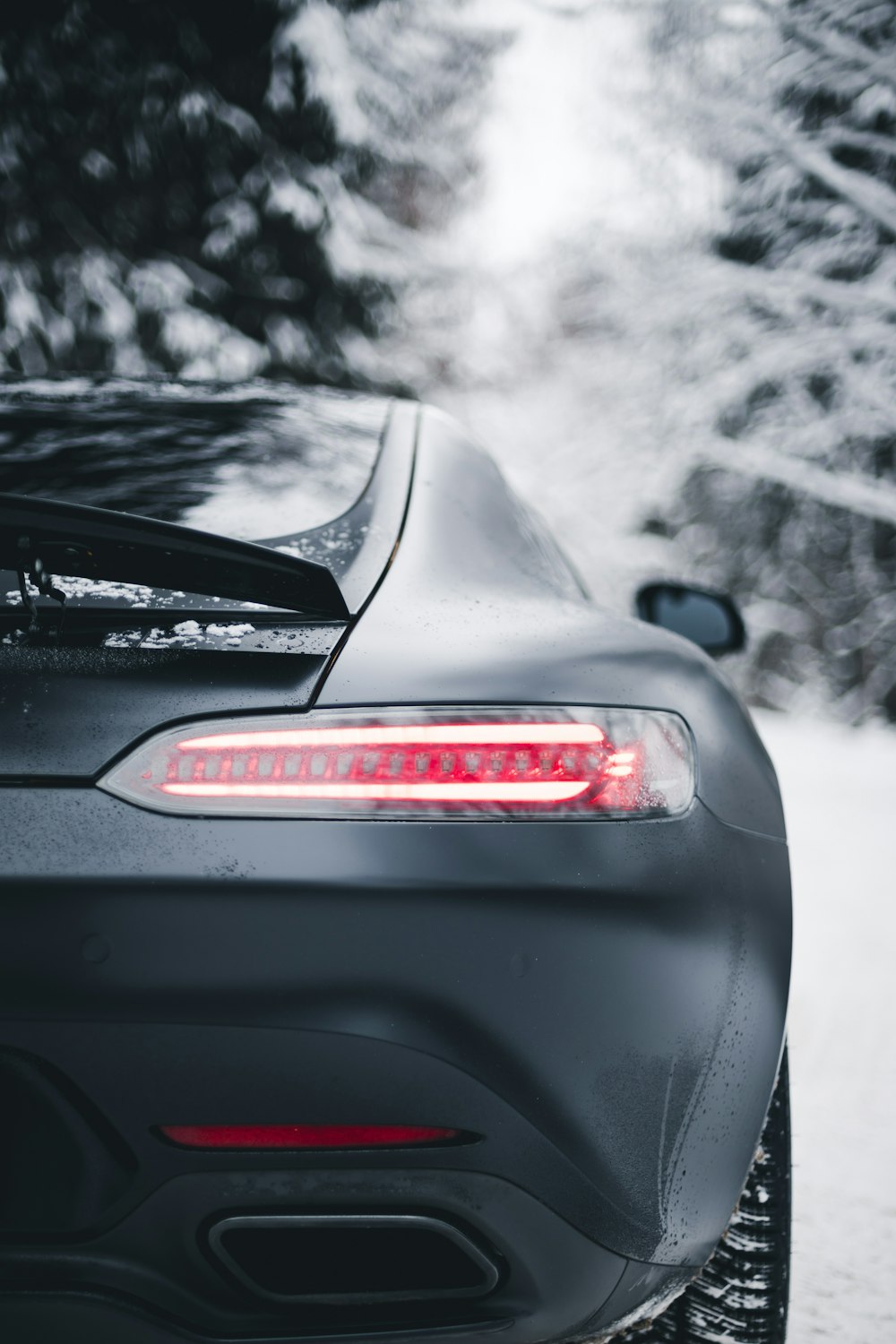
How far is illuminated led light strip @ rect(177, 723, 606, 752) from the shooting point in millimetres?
1092

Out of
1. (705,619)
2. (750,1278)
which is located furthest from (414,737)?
(705,619)

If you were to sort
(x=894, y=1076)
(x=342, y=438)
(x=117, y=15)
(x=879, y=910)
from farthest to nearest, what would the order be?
(x=117, y=15), (x=879, y=910), (x=894, y=1076), (x=342, y=438)

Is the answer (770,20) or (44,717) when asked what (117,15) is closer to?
(770,20)

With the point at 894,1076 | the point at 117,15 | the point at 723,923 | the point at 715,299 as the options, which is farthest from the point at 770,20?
the point at 723,923

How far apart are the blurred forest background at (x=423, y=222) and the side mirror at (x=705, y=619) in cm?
721

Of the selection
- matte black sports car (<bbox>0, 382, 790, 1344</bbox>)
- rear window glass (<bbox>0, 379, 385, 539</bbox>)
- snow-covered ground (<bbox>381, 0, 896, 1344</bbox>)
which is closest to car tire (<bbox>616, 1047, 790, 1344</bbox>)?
matte black sports car (<bbox>0, 382, 790, 1344</bbox>)

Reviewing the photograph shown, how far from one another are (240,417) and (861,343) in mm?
9249

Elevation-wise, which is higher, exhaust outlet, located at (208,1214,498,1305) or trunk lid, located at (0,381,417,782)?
trunk lid, located at (0,381,417,782)

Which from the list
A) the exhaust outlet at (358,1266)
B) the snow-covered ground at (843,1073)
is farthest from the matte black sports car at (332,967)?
the snow-covered ground at (843,1073)

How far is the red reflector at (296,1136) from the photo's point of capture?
1.07 m

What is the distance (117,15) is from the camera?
8969mm

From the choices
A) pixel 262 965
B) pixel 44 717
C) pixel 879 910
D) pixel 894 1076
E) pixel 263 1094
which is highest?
pixel 44 717

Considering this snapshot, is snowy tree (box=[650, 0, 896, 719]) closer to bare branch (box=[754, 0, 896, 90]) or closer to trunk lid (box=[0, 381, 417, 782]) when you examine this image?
bare branch (box=[754, 0, 896, 90])

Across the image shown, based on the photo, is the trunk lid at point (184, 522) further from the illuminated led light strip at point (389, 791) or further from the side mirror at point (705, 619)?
the side mirror at point (705, 619)
